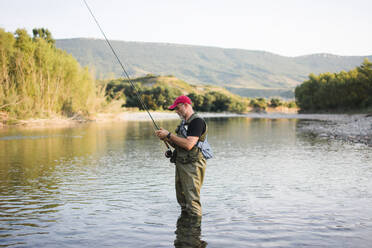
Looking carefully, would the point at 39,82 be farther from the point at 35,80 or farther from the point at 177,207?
→ the point at 177,207

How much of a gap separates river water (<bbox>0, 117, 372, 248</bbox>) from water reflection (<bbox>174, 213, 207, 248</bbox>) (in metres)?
0.01

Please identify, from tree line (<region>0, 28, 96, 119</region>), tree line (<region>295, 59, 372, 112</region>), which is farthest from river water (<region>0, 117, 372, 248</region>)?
tree line (<region>295, 59, 372, 112</region>)

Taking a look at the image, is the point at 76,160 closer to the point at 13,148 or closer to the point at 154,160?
the point at 154,160

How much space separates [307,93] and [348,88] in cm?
1871

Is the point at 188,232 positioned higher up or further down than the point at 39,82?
further down

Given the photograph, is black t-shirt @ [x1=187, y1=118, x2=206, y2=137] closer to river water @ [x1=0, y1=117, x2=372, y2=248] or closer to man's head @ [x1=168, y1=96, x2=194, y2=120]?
man's head @ [x1=168, y1=96, x2=194, y2=120]

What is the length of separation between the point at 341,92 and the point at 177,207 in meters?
62.6

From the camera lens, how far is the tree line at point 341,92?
56.9 meters

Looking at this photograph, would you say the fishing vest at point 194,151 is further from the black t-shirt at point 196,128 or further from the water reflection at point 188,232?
the water reflection at point 188,232

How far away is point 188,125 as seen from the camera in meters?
5.66

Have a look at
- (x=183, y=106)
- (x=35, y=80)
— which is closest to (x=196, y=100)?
(x=35, y=80)

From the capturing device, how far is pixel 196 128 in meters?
5.52

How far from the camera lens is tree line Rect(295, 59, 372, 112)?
56.9m

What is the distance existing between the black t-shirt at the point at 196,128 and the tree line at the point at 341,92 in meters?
55.1
